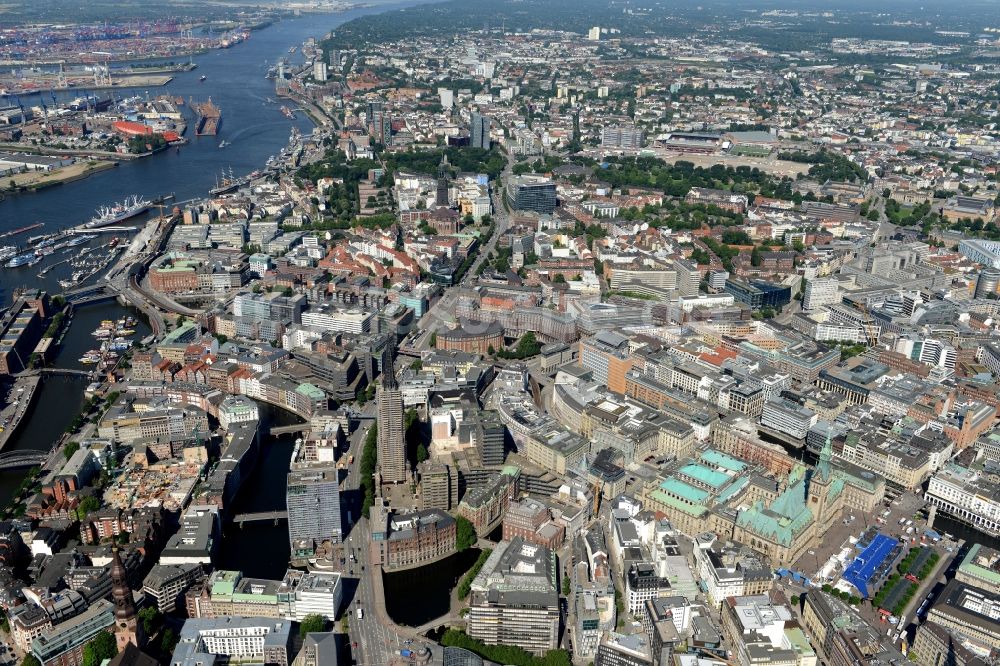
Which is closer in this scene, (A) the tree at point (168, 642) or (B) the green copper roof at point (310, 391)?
(A) the tree at point (168, 642)

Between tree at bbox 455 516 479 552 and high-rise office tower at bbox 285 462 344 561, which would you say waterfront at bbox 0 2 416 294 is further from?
tree at bbox 455 516 479 552

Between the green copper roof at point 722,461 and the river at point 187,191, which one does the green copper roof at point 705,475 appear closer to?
the green copper roof at point 722,461

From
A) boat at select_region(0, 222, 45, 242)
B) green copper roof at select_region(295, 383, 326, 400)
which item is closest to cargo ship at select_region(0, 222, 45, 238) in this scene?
boat at select_region(0, 222, 45, 242)

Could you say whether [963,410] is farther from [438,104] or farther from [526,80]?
[526,80]

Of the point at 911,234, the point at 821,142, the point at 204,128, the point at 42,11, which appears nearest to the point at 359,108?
the point at 204,128

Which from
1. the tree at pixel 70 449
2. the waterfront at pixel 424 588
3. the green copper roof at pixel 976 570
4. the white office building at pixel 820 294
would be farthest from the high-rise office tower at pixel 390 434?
the white office building at pixel 820 294
